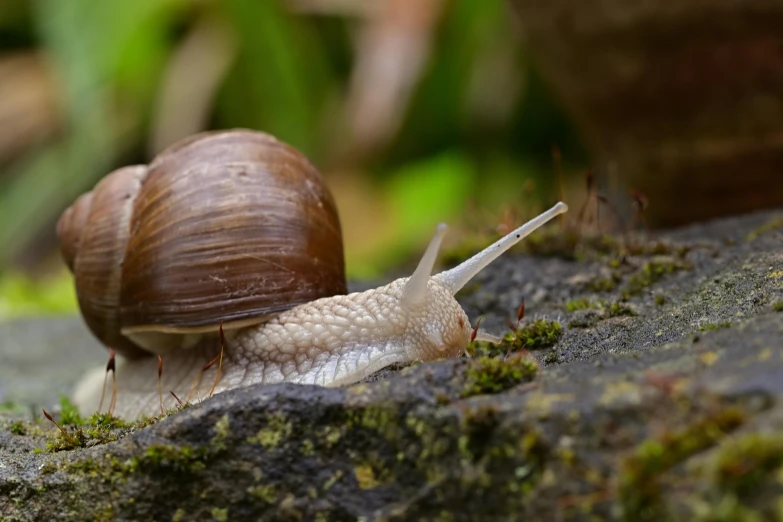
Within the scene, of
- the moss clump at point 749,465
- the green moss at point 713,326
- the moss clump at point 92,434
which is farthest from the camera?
the moss clump at point 92,434

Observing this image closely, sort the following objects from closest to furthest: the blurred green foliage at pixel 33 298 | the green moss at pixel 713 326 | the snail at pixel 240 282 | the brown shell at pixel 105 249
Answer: the green moss at pixel 713 326 < the snail at pixel 240 282 < the brown shell at pixel 105 249 < the blurred green foliage at pixel 33 298

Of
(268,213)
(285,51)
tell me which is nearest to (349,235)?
(285,51)

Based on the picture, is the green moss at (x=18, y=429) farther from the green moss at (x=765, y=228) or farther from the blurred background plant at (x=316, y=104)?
the blurred background plant at (x=316, y=104)

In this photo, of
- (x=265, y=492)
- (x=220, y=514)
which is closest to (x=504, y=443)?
(x=265, y=492)

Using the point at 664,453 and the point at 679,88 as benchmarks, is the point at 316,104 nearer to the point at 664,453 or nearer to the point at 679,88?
the point at 679,88

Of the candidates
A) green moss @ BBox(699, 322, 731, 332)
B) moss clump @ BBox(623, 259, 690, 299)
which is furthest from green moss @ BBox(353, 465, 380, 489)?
moss clump @ BBox(623, 259, 690, 299)

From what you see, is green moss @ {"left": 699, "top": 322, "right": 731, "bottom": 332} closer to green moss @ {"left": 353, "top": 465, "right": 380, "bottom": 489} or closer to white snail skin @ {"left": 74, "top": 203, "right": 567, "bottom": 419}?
white snail skin @ {"left": 74, "top": 203, "right": 567, "bottom": 419}

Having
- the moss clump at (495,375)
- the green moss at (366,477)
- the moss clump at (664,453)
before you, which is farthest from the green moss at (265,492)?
the moss clump at (664,453)
